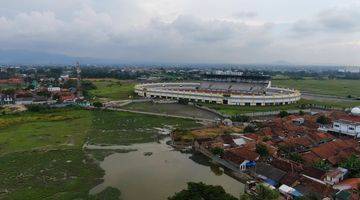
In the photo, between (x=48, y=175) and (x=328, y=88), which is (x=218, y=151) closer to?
(x=48, y=175)

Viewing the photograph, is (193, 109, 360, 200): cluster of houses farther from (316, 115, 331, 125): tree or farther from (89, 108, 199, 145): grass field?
(89, 108, 199, 145): grass field

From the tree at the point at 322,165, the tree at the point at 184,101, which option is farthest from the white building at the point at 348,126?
the tree at the point at 184,101

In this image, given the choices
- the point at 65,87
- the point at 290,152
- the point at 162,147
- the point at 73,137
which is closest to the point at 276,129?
the point at 290,152

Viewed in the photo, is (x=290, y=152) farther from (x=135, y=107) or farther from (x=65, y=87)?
(x=65, y=87)

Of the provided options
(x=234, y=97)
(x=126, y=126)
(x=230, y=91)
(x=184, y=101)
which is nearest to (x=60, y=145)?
(x=126, y=126)

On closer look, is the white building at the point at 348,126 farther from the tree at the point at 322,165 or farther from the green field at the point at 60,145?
the green field at the point at 60,145

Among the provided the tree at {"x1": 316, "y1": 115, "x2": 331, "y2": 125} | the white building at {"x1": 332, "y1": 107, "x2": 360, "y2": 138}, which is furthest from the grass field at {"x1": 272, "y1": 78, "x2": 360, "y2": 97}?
the white building at {"x1": 332, "y1": 107, "x2": 360, "y2": 138}

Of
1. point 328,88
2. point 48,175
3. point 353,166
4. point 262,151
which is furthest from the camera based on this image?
point 328,88
